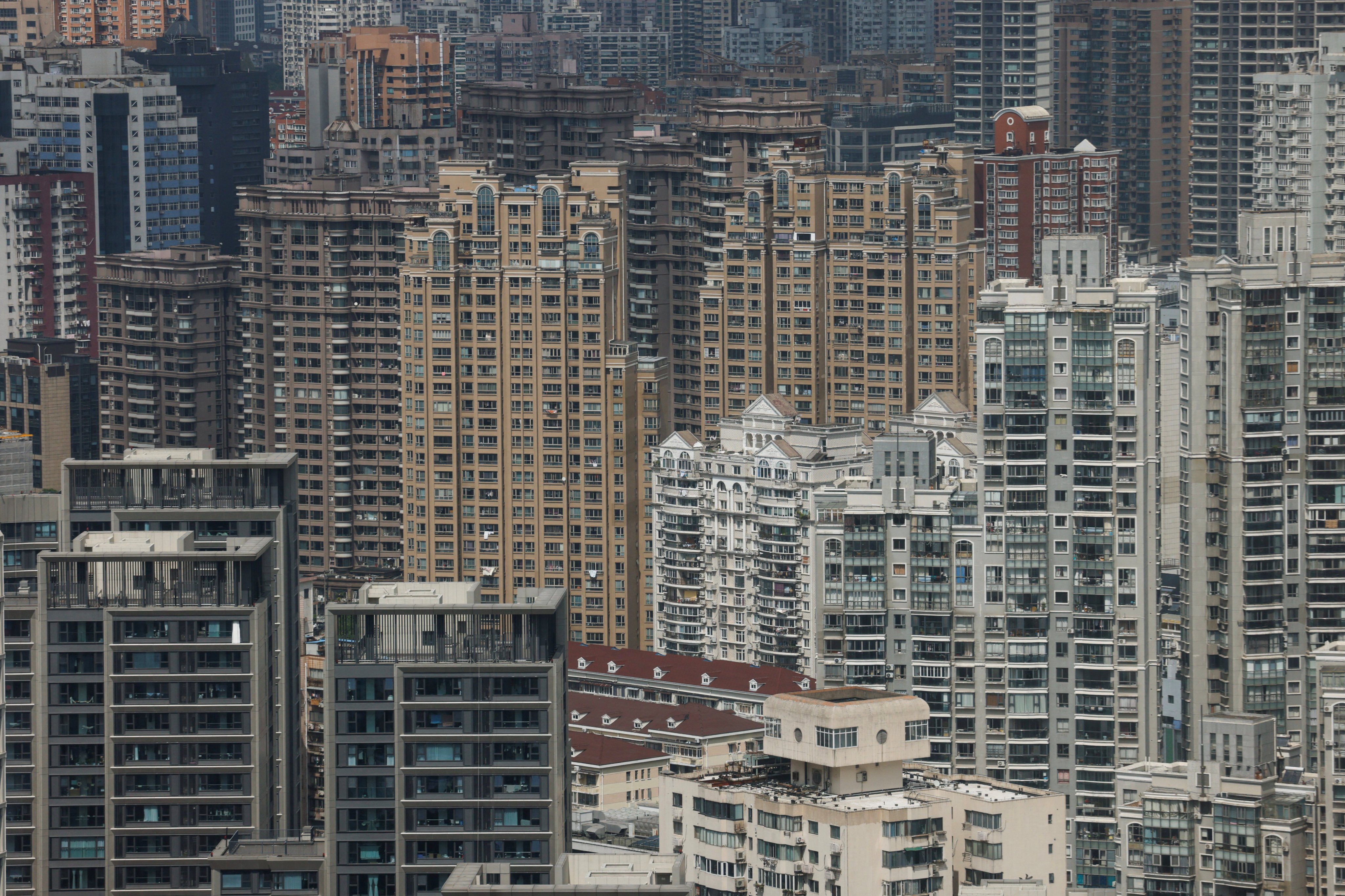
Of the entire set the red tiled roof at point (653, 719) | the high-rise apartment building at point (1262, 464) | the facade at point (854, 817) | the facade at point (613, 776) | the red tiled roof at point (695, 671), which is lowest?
the facade at point (613, 776)

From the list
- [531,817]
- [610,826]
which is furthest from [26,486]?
[531,817]

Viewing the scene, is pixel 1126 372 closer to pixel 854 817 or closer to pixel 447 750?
pixel 854 817

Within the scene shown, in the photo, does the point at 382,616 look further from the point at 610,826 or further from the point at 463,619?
the point at 610,826

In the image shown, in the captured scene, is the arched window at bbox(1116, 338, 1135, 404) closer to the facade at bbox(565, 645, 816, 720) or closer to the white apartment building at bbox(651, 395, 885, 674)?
the white apartment building at bbox(651, 395, 885, 674)

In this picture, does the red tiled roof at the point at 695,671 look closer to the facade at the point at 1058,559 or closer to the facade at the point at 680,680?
the facade at the point at 680,680

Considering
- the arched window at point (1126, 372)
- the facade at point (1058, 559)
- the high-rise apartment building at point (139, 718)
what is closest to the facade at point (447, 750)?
the high-rise apartment building at point (139, 718)

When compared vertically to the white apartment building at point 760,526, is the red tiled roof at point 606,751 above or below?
below
